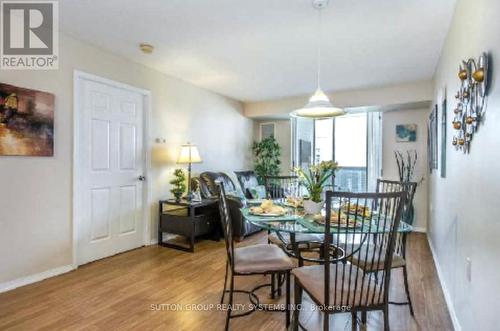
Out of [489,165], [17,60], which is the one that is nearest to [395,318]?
[489,165]

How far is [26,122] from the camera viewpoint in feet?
8.84

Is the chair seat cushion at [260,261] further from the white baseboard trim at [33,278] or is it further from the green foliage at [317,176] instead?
the white baseboard trim at [33,278]

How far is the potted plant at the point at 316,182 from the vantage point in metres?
2.31

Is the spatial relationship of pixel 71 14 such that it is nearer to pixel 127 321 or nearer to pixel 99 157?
pixel 99 157

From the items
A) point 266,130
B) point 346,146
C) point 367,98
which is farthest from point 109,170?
point 346,146

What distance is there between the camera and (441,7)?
2.39m

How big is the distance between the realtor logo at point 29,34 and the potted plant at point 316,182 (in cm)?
260

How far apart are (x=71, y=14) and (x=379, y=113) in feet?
16.1

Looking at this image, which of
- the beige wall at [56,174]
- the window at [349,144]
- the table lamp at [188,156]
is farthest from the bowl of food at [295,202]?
the window at [349,144]

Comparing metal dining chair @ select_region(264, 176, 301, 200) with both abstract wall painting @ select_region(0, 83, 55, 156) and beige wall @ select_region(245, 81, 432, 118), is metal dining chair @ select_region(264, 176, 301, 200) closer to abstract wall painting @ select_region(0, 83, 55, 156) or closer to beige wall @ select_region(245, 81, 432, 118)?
beige wall @ select_region(245, 81, 432, 118)

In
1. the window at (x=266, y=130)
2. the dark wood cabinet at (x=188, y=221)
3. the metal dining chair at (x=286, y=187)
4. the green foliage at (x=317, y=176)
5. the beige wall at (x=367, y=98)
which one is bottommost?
the dark wood cabinet at (x=188, y=221)

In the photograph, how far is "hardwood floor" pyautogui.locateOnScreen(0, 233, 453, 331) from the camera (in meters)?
2.11

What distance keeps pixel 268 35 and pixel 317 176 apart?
1586 mm

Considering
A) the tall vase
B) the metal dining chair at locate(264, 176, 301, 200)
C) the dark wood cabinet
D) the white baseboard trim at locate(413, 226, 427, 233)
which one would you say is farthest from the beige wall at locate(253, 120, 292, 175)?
the tall vase
